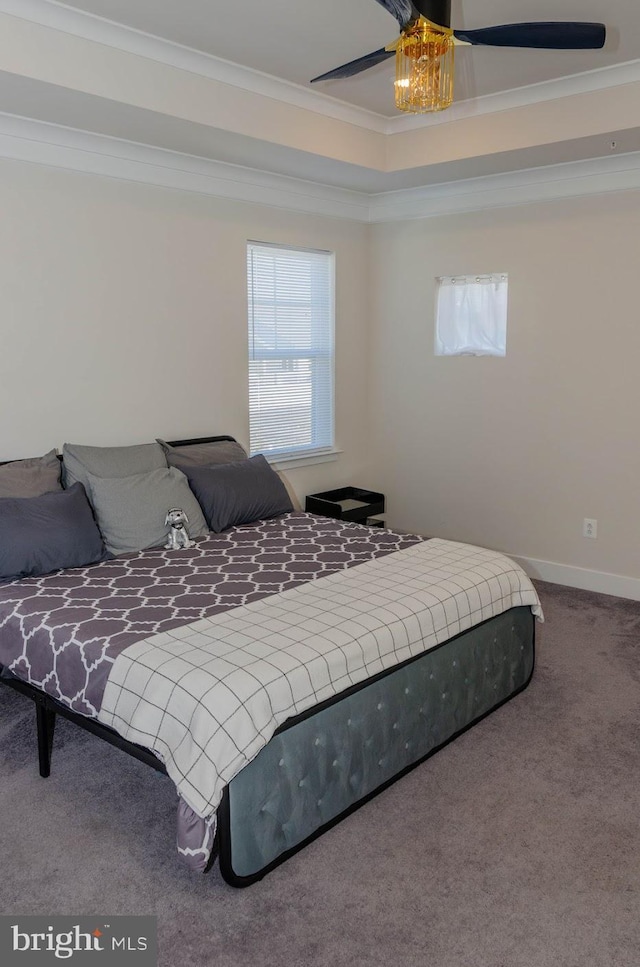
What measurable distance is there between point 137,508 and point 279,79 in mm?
2120

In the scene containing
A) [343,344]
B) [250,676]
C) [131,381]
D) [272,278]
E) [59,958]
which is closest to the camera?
[59,958]

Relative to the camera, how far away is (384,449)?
5.57 meters

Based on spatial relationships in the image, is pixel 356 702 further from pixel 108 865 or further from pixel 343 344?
pixel 343 344

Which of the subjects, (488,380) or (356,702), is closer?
(356,702)

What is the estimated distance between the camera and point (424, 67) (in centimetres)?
240

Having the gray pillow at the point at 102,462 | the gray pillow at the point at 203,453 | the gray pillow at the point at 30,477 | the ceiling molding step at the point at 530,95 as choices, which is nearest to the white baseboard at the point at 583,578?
the gray pillow at the point at 203,453

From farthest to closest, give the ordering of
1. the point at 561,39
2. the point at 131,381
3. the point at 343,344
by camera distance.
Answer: the point at 343,344 < the point at 131,381 < the point at 561,39

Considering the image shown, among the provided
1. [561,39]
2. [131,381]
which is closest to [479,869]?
[561,39]

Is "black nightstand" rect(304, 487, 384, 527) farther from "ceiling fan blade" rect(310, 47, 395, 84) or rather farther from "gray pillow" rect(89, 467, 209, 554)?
"ceiling fan blade" rect(310, 47, 395, 84)

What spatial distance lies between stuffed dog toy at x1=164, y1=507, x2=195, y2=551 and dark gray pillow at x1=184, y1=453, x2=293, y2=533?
260 mm

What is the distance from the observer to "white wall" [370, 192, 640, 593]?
437 cm

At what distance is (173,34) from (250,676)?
8.46 ft

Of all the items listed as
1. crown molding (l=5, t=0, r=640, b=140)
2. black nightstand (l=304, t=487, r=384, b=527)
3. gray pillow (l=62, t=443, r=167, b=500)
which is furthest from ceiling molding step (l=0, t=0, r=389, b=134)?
black nightstand (l=304, t=487, r=384, b=527)

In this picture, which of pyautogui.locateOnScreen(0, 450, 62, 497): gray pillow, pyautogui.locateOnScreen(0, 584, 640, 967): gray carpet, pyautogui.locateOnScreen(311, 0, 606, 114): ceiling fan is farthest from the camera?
pyautogui.locateOnScreen(0, 450, 62, 497): gray pillow
